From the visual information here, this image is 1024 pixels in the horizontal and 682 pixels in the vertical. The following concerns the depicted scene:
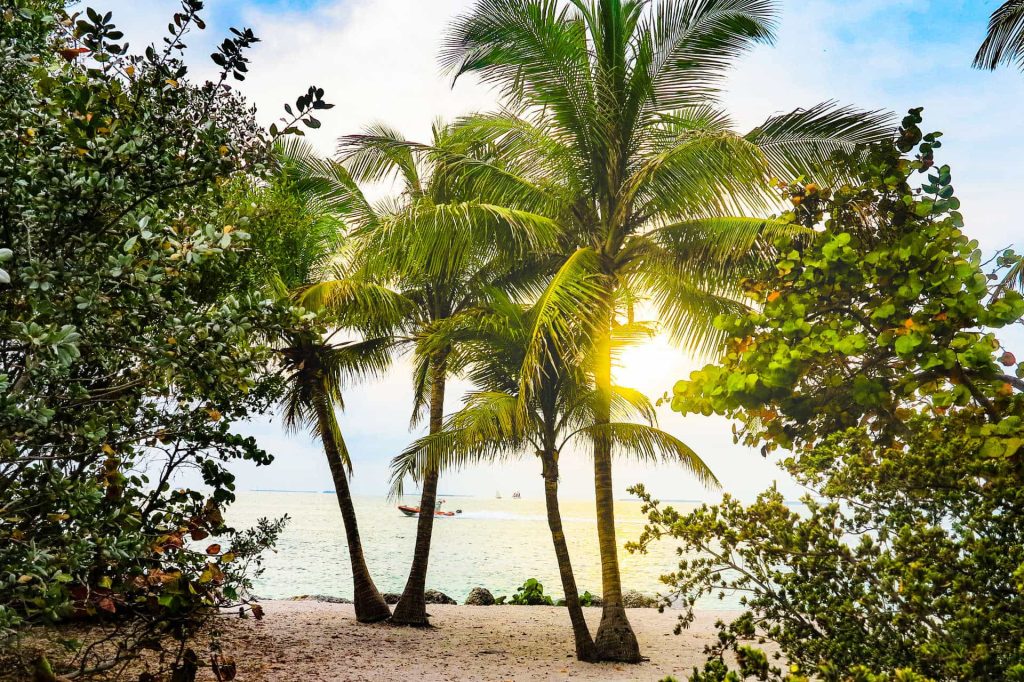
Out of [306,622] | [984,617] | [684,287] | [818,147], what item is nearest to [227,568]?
[984,617]

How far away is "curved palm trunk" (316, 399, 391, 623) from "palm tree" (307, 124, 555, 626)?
416 mm

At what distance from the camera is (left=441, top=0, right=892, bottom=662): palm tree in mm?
8586

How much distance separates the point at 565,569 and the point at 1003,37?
10462mm

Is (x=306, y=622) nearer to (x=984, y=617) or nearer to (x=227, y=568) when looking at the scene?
(x=227, y=568)

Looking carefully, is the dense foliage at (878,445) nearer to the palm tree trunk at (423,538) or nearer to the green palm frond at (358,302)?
the green palm frond at (358,302)

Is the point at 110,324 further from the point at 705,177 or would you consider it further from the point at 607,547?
the point at 607,547

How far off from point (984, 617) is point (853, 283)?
1.78 m

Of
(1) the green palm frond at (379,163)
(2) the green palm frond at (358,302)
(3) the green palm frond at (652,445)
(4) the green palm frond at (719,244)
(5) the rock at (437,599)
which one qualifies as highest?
(1) the green palm frond at (379,163)

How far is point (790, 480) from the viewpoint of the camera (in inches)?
139

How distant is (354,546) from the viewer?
480 inches

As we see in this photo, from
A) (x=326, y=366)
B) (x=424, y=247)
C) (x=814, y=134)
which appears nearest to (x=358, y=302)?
(x=326, y=366)

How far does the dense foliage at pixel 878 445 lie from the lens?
273 cm

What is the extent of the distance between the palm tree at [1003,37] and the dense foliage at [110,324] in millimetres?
11387

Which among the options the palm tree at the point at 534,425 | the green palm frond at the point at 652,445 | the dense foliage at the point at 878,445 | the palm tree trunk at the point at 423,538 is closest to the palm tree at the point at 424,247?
the palm tree trunk at the point at 423,538
